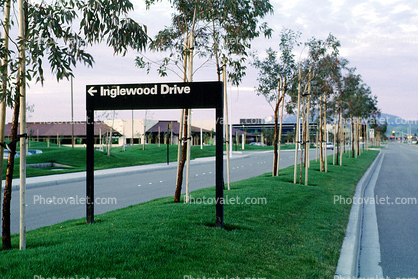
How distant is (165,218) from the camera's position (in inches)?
300

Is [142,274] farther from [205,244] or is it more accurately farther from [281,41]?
[281,41]

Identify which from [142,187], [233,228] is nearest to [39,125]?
[142,187]

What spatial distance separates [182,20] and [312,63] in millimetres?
8621

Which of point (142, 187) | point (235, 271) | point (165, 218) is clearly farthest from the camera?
point (142, 187)

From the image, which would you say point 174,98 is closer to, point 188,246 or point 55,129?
point 188,246

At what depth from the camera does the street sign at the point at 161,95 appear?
7172mm

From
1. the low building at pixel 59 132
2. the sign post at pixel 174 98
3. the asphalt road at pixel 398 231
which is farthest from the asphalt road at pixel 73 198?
the low building at pixel 59 132

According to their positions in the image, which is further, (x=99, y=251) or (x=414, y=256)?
(x=414, y=256)
